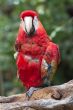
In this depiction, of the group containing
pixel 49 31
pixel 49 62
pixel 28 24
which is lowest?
pixel 49 31

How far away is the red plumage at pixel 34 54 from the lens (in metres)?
2.10

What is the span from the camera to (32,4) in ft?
11.6

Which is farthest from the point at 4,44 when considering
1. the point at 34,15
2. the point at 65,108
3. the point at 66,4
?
the point at 65,108

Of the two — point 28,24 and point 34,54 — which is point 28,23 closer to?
point 28,24

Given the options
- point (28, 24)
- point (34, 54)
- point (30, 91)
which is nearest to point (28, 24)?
point (28, 24)

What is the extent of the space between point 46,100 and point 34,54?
0.35 meters

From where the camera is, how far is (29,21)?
210 centimetres

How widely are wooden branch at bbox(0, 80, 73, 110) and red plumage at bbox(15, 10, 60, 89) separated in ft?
0.34

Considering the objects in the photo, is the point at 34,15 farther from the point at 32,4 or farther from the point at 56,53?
the point at 32,4

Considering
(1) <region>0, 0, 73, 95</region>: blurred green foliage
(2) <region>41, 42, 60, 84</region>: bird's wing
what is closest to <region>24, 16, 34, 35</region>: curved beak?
(2) <region>41, 42, 60, 84</region>: bird's wing

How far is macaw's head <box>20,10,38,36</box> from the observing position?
210 centimetres

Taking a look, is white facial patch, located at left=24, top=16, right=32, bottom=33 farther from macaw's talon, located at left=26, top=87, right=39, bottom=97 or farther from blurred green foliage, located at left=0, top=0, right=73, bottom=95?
blurred green foliage, located at left=0, top=0, right=73, bottom=95

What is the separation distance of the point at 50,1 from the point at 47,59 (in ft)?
4.95

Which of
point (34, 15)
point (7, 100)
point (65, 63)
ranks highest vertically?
point (34, 15)
